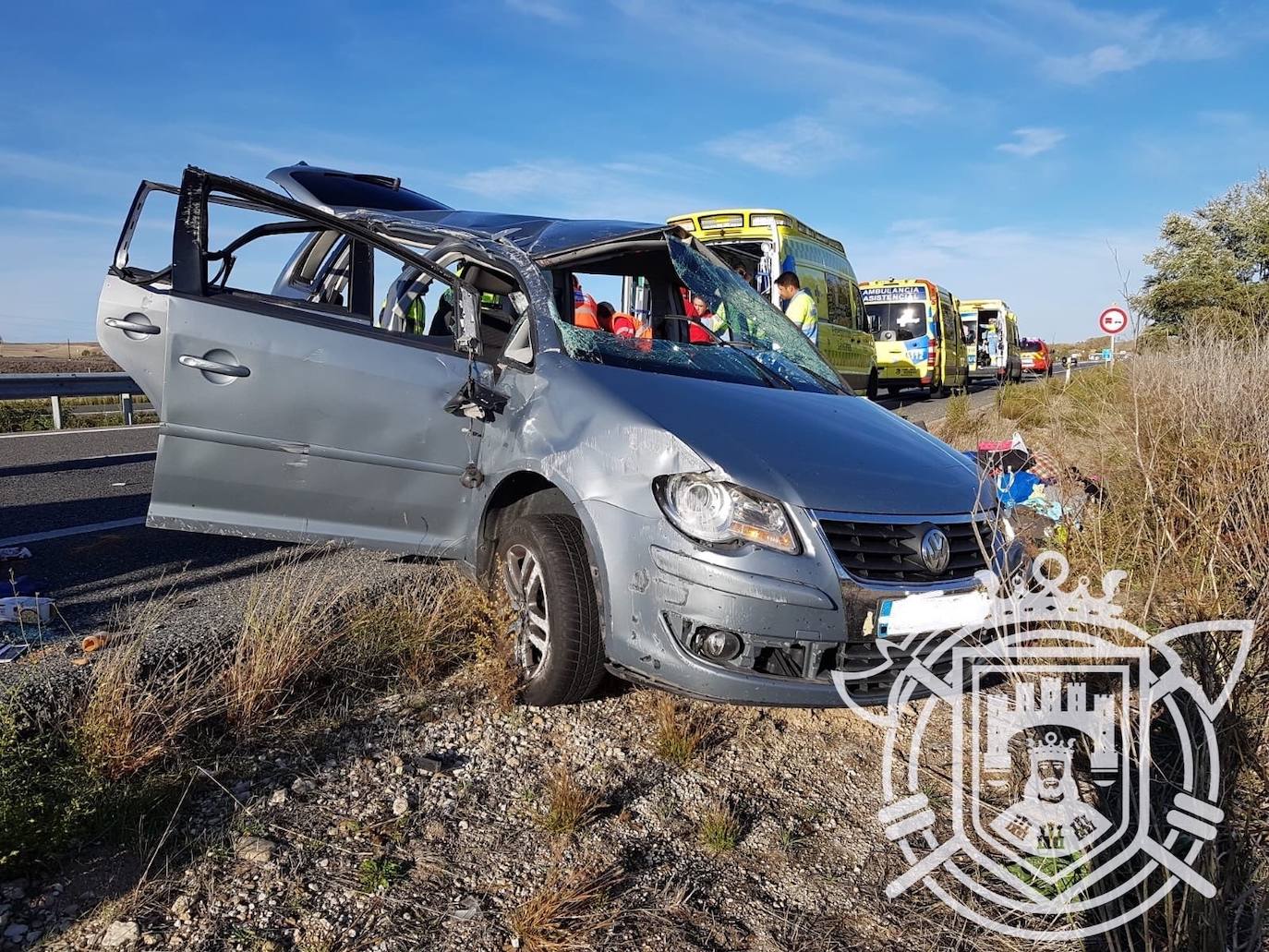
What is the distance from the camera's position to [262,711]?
3.08m

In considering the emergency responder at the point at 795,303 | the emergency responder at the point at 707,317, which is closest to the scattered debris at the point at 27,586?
the emergency responder at the point at 707,317

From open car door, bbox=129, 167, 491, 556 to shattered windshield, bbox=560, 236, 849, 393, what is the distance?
64cm

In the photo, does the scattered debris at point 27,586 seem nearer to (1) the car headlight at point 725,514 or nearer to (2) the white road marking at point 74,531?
(2) the white road marking at point 74,531

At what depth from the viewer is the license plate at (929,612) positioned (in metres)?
2.94

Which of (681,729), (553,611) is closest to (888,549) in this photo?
(681,729)

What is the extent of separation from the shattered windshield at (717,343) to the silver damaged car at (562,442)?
0.7 inches

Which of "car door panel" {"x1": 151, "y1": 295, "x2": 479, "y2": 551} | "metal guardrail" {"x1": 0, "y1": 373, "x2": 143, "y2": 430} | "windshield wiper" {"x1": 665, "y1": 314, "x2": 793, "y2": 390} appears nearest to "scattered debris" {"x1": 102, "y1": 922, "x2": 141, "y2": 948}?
"car door panel" {"x1": 151, "y1": 295, "x2": 479, "y2": 551}

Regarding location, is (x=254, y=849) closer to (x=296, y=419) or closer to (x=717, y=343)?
(x=296, y=419)

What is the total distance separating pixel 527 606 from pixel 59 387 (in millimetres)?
11542

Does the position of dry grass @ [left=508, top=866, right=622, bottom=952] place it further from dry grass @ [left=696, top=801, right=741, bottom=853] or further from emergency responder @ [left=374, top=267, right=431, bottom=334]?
emergency responder @ [left=374, top=267, right=431, bottom=334]

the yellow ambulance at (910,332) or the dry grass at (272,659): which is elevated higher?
the yellow ambulance at (910,332)

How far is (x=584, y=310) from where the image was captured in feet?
15.0

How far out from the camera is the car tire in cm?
317

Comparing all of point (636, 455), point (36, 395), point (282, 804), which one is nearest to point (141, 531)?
point (282, 804)
